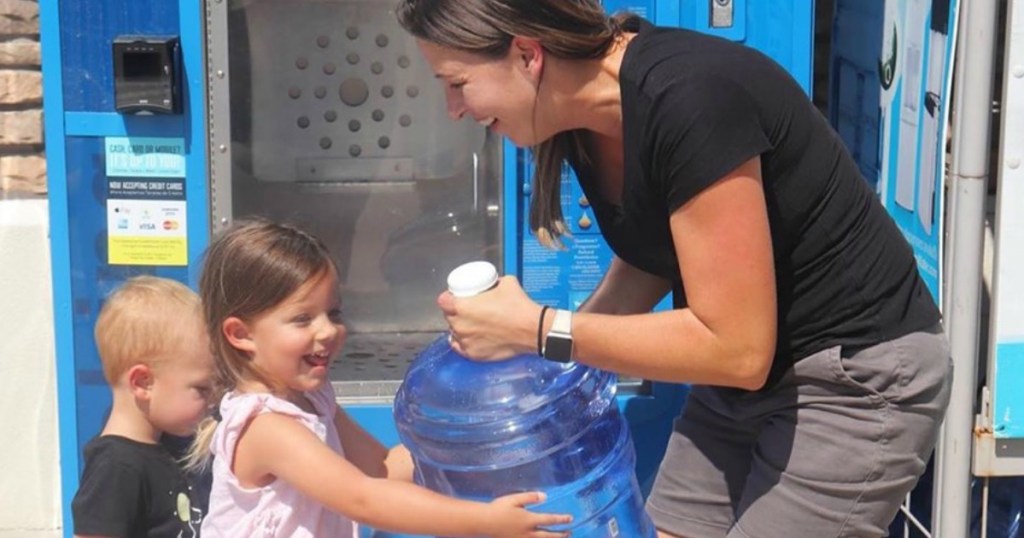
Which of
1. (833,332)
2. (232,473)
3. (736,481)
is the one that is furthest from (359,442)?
(833,332)

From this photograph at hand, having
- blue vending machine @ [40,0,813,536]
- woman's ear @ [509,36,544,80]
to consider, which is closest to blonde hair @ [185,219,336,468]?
woman's ear @ [509,36,544,80]

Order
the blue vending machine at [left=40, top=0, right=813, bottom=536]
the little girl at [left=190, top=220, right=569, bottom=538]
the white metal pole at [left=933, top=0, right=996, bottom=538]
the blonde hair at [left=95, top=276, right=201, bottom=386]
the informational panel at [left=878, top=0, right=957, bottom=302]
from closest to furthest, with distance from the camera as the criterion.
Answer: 1. the little girl at [left=190, top=220, right=569, bottom=538]
2. the blonde hair at [left=95, top=276, right=201, bottom=386]
3. the white metal pole at [left=933, top=0, right=996, bottom=538]
4. the informational panel at [left=878, top=0, right=957, bottom=302]
5. the blue vending machine at [left=40, top=0, right=813, bottom=536]

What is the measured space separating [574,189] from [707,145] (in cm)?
162

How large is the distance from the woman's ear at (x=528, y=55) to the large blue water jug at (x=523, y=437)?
0.58 metres

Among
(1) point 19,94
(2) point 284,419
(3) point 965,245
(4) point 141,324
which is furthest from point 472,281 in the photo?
(1) point 19,94

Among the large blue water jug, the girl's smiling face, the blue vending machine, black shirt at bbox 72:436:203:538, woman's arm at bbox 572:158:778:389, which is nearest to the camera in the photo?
woman's arm at bbox 572:158:778:389

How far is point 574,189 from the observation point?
3.76 m

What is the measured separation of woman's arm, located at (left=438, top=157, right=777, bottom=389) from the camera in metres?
2.17

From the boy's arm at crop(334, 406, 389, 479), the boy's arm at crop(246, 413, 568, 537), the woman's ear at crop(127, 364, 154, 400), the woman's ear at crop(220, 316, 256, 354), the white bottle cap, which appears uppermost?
the white bottle cap

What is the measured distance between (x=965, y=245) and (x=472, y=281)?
1460 millimetres

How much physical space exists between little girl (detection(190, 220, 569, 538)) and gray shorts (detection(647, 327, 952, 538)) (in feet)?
1.19

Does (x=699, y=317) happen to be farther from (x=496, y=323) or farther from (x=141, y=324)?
(x=141, y=324)

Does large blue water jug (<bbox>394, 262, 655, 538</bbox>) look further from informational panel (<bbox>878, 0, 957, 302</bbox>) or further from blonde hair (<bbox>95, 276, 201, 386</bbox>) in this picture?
informational panel (<bbox>878, 0, 957, 302</bbox>)

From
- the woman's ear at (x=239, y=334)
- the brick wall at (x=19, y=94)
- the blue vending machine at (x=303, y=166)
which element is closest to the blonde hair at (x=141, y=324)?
the woman's ear at (x=239, y=334)
